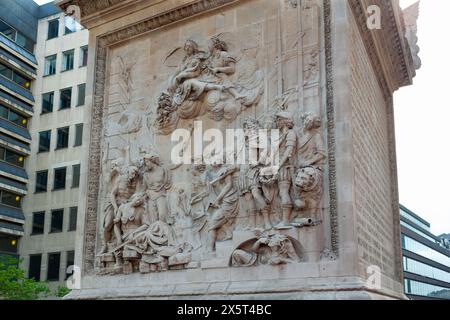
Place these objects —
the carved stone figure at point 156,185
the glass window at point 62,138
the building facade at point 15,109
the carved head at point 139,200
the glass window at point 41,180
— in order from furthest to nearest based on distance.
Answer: the glass window at point 41,180, the glass window at point 62,138, the building facade at point 15,109, the carved head at point 139,200, the carved stone figure at point 156,185

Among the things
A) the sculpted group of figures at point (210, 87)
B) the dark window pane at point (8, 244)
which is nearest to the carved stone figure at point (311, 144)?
the sculpted group of figures at point (210, 87)

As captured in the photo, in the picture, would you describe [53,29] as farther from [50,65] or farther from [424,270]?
[424,270]

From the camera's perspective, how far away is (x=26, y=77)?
152 ft

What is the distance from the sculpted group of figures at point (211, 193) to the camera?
14008 millimetres

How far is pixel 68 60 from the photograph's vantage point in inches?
1794

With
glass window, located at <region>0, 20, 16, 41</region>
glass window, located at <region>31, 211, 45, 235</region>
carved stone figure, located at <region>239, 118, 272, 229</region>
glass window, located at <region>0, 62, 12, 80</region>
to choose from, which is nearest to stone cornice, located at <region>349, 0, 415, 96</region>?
carved stone figure, located at <region>239, 118, 272, 229</region>

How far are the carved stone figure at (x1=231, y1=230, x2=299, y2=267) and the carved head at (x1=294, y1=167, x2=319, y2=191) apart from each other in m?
1.21

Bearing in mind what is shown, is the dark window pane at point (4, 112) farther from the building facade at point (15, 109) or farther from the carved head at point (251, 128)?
the carved head at point (251, 128)

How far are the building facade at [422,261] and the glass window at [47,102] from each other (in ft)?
132

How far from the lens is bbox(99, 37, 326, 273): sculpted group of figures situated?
14.0 m

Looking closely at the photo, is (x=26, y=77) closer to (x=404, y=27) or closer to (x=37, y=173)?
(x=37, y=173)

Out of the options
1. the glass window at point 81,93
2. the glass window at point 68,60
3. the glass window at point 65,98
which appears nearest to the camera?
the glass window at point 81,93

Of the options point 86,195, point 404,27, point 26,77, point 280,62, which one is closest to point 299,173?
point 280,62
